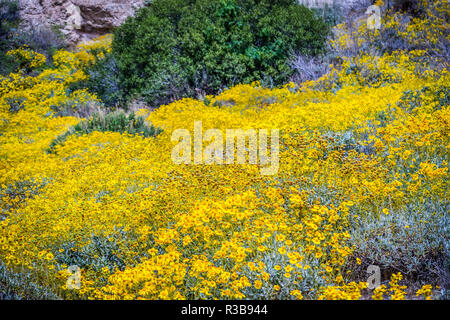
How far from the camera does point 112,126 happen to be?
8.48m

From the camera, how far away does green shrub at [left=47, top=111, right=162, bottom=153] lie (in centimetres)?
797

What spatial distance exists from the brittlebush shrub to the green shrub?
8.29 feet

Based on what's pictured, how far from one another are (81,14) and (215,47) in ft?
41.6

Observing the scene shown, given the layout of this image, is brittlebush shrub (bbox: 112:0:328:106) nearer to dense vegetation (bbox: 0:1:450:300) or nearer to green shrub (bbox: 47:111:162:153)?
dense vegetation (bbox: 0:1:450:300)

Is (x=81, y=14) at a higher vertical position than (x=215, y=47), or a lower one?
higher

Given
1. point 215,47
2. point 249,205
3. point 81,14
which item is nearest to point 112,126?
point 215,47

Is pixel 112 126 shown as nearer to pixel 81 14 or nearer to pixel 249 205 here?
pixel 249 205

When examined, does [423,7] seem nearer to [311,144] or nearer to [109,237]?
[311,144]

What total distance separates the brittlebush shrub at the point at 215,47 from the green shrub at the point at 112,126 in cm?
253

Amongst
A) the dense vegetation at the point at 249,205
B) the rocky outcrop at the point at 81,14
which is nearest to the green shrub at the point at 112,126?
the dense vegetation at the point at 249,205

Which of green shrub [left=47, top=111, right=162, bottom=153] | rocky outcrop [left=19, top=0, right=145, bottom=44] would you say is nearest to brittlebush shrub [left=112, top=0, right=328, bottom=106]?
green shrub [left=47, top=111, right=162, bottom=153]

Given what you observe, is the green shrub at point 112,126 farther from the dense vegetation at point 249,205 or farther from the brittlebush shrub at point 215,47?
the brittlebush shrub at point 215,47
